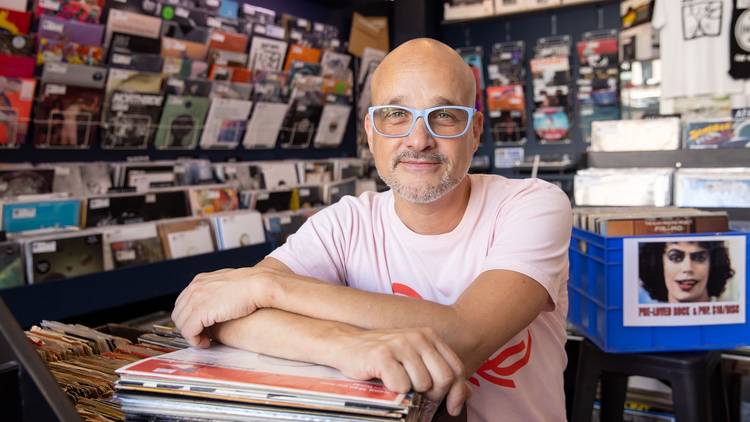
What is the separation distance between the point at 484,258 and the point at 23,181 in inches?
103

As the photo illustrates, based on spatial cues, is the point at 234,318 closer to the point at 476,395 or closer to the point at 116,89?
the point at 476,395

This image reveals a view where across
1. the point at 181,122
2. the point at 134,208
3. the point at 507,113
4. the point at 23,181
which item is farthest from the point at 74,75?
the point at 507,113

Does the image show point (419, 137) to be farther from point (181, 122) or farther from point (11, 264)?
point (181, 122)

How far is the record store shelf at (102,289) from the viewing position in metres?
2.38

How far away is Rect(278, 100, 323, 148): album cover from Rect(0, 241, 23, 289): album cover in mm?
2493

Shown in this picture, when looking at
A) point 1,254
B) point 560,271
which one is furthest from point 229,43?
point 560,271

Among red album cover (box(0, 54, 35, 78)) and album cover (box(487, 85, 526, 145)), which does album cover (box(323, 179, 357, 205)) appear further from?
red album cover (box(0, 54, 35, 78))

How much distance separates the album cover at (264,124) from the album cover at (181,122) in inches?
18.8

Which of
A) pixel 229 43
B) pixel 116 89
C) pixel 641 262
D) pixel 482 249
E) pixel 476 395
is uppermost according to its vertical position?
pixel 229 43

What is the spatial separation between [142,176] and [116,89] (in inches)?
19.9

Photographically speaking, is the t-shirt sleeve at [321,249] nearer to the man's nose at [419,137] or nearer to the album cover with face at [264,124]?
the man's nose at [419,137]

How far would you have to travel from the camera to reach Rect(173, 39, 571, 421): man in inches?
38.0

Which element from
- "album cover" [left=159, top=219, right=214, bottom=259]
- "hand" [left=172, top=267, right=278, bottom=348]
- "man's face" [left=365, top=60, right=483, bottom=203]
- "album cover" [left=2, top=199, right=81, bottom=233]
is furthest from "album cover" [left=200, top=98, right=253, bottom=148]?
"hand" [left=172, top=267, right=278, bottom=348]

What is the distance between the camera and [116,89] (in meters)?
3.35
